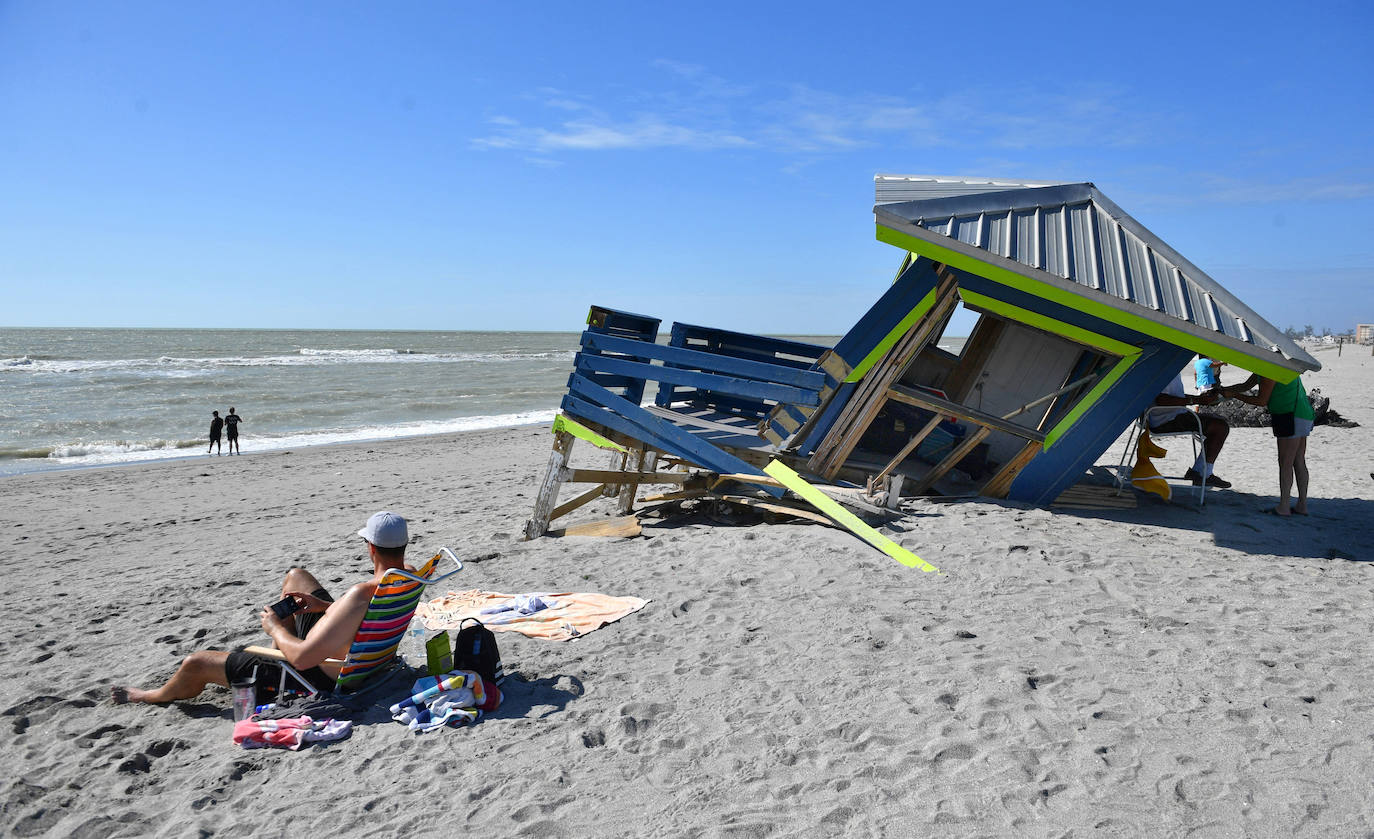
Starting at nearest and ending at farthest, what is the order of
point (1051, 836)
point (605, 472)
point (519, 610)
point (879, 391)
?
point (1051, 836)
point (519, 610)
point (879, 391)
point (605, 472)

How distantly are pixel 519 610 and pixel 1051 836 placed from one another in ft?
11.7

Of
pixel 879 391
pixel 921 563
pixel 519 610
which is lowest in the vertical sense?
pixel 519 610

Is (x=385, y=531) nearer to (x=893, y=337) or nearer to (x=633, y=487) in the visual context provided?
(x=633, y=487)

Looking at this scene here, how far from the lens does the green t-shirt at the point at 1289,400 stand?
24.6 ft

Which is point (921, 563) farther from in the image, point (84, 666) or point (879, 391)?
point (84, 666)

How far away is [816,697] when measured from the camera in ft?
13.7

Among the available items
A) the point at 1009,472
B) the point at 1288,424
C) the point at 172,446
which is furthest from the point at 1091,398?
the point at 172,446

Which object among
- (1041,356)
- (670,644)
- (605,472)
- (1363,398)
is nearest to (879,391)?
(1041,356)

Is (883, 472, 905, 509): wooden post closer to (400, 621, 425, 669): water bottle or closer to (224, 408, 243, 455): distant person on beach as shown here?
(400, 621, 425, 669): water bottle

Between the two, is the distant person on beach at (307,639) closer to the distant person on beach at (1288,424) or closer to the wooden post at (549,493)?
the wooden post at (549,493)

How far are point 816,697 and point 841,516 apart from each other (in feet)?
8.91

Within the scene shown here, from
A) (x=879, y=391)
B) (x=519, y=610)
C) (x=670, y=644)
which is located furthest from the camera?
(x=879, y=391)

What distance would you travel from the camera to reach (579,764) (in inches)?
145

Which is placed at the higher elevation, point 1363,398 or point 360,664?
point 1363,398
